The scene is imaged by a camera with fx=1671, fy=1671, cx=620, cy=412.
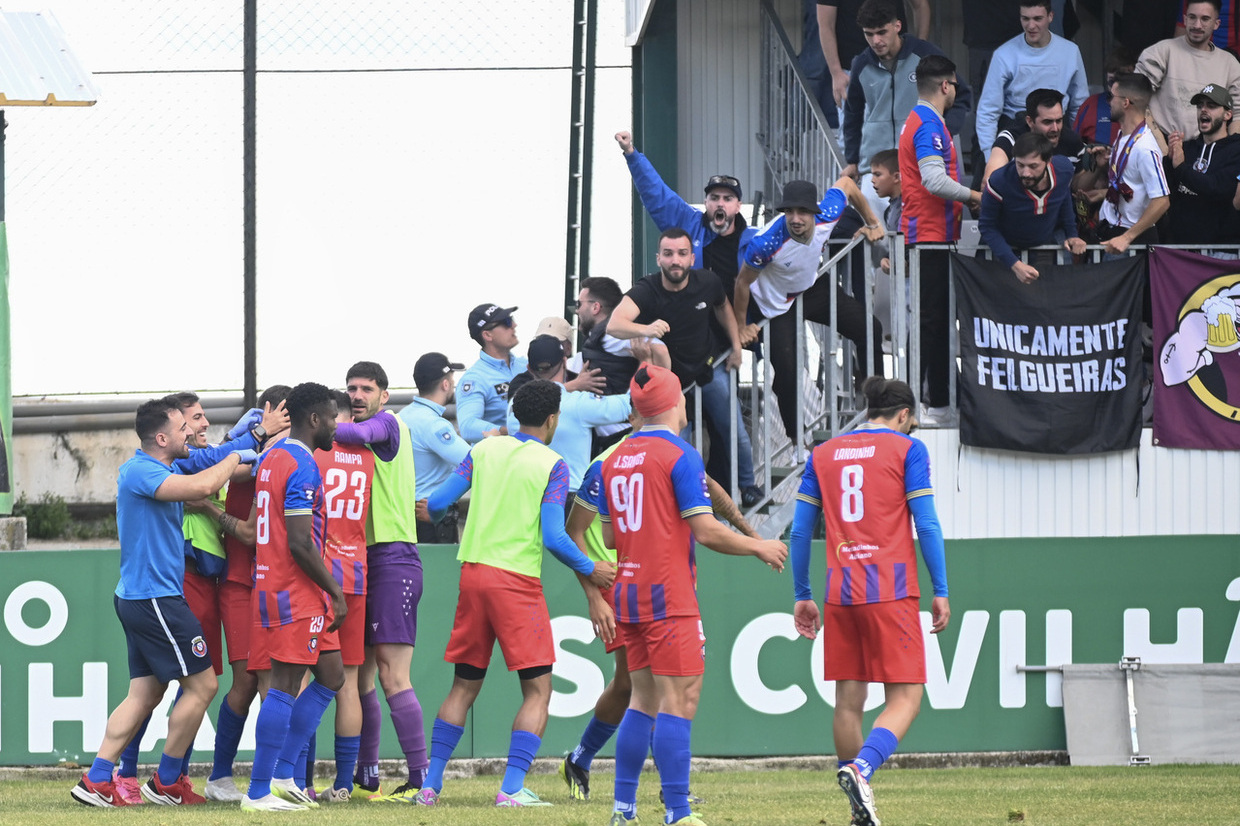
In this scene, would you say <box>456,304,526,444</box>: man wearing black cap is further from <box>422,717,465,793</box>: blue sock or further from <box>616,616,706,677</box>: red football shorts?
<box>616,616,706,677</box>: red football shorts

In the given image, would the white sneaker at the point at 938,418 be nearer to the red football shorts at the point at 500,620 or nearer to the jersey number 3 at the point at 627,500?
the red football shorts at the point at 500,620

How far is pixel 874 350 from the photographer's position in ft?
37.9

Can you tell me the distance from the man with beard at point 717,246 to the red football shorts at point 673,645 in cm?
398

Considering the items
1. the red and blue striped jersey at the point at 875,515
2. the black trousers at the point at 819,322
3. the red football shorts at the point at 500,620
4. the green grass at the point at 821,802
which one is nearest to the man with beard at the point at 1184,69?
the black trousers at the point at 819,322

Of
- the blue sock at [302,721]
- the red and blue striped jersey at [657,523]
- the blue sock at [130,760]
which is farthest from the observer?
the blue sock at [130,760]

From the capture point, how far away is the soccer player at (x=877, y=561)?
7184 millimetres

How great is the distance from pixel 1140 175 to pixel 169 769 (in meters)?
7.57

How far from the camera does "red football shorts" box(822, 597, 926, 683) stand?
7156mm

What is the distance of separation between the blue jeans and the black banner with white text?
5.64 feet

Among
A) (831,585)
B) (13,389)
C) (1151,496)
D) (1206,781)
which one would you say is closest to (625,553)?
(831,585)

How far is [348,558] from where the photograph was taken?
8133 millimetres

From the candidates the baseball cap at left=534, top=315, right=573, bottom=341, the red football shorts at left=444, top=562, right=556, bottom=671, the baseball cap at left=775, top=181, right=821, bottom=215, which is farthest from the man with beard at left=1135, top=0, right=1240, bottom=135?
the red football shorts at left=444, top=562, right=556, bottom=671

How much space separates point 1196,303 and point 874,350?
2339mm

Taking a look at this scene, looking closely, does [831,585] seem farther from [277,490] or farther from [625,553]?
[277,490]
